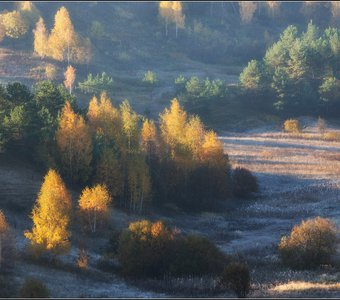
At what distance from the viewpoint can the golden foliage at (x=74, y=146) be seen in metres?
68.1

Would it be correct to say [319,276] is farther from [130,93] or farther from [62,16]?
[62,16]

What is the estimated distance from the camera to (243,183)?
84125 mm

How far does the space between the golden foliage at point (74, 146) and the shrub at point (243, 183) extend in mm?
25198

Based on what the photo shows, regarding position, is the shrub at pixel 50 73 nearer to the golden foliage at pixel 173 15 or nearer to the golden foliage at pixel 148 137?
the golden foliage at pixel 148 137

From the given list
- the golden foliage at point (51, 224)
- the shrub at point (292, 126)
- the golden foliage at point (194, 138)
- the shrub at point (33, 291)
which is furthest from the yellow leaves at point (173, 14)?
the shrub at point (33, 291)

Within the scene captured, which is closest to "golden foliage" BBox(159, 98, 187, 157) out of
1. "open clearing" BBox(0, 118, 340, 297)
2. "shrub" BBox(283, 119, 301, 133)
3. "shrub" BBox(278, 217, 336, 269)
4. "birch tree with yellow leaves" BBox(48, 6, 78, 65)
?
"open clearing" BBox(0, 118, 340, 297)

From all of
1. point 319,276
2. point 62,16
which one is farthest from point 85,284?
point 62,16

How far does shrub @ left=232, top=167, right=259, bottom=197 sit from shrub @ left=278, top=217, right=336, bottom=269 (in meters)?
33.6

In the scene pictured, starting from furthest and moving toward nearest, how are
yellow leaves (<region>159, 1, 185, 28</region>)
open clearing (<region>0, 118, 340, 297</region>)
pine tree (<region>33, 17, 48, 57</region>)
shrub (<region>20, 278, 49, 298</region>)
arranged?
yellow leaves (<region>159, 1, 185, 28</region>) → pine tree (<region>33, 17, 48, 57</region>) → open clearing (<region>0, 118, 340, 297</region>) → shrub (<region>20, 278, 49, 298</region>)

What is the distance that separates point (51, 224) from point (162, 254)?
388 inches

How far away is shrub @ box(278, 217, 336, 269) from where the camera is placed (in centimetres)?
4822

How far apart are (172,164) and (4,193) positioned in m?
24.1

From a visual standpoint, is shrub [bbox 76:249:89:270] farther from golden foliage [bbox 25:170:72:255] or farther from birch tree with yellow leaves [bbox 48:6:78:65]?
birch tree with yellow leaves [bbox 48:6:78:65]

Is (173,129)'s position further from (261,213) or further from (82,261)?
(82,261)
